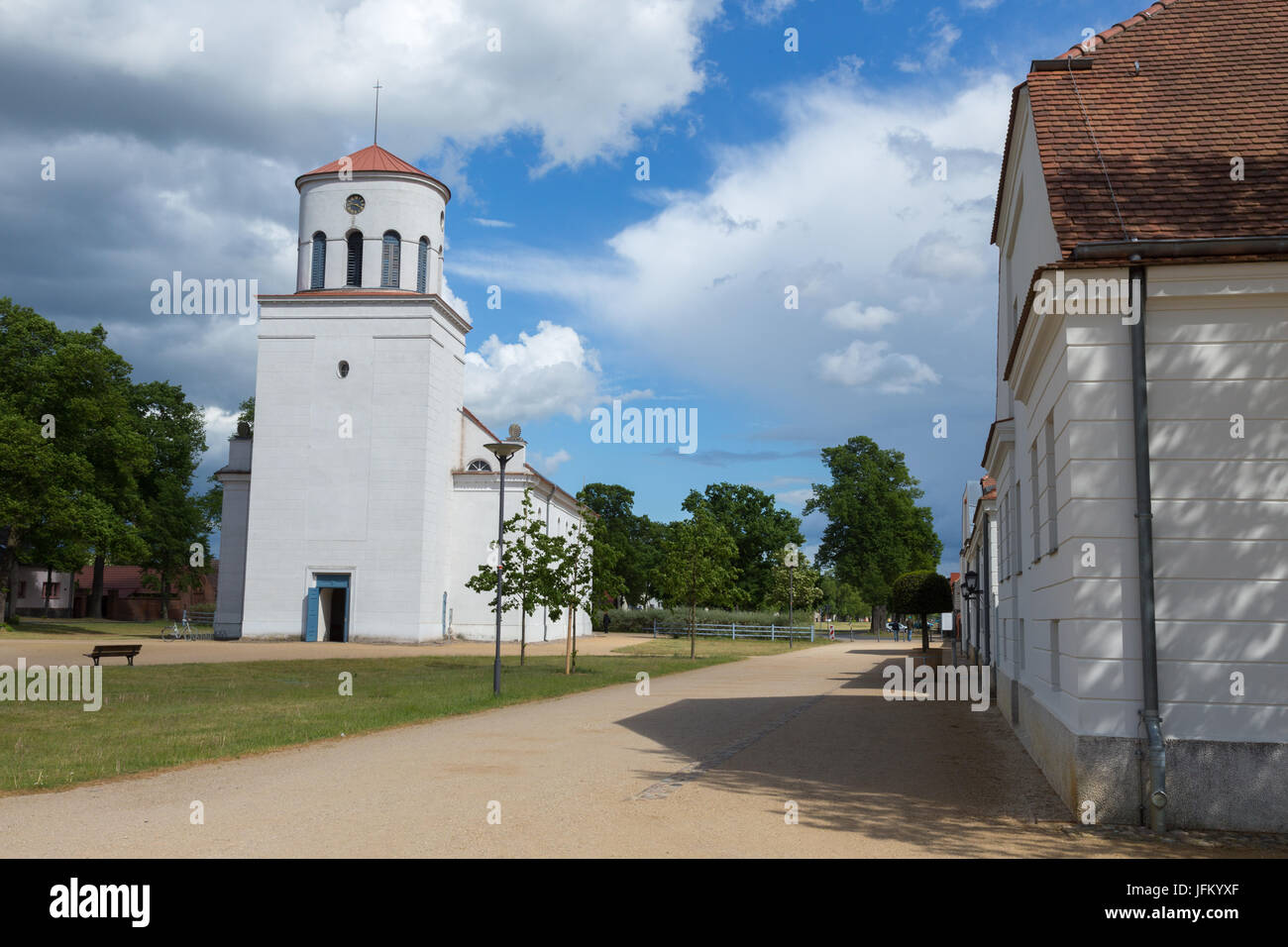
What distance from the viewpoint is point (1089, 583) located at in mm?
8305

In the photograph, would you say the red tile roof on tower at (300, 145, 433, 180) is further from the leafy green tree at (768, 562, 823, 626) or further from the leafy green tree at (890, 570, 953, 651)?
the leafy green tree at (768, 562, 823, 626)

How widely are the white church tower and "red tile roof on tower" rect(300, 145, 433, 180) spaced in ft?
0.39

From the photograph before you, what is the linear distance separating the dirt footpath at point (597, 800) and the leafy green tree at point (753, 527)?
6322cm

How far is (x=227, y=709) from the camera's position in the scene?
16.4 meters

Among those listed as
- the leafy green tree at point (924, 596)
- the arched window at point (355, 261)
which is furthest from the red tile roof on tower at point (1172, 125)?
the arched window at point (355, 261)

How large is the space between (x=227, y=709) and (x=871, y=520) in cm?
7040

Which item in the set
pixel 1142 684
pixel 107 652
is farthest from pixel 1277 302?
pixel 107 652

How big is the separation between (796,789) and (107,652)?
20.8 metres

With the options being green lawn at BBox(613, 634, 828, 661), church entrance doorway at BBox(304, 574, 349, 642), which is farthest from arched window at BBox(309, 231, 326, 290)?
green lawn at BBox(613, 634, 828, 661)

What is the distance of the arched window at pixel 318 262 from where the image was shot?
47500 mm

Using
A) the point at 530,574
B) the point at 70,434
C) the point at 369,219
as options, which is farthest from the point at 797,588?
the point at 530,574

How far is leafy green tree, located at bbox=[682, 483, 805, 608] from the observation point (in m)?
78.4

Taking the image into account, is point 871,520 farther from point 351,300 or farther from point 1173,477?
point 1173,477
